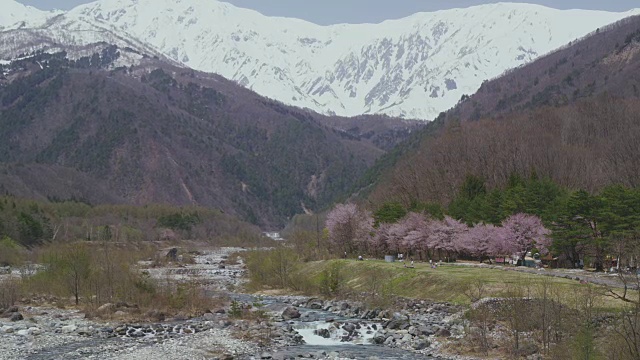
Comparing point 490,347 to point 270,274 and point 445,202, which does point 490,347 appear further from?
point 445,202

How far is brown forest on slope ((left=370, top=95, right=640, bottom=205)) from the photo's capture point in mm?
146625

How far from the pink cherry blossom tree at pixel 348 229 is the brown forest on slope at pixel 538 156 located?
20276mm

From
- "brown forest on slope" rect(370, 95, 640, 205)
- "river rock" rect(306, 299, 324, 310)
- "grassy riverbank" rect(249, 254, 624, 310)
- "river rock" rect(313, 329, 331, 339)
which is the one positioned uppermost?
"brown forest on slope" rect(370, 95, 640, 205)

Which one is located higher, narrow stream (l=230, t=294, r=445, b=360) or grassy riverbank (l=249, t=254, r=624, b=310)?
grassy riverbank (l=249, t=254, r=624, b=310)

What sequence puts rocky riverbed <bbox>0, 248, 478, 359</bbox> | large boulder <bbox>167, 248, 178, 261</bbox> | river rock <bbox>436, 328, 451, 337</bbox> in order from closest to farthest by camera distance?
rocky riverbed <bbox>0, 248, 478, 359</bbox> < river rock <bbox>436, 328, 451, 337</bbox> < large boulder <bbox>167, 248, 178, 261</bbox>

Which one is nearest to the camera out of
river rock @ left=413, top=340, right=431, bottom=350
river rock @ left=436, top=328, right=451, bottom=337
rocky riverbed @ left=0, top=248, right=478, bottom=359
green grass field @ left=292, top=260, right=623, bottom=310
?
rocky riverbed @ left=0, top=248, right=478, bottom=359

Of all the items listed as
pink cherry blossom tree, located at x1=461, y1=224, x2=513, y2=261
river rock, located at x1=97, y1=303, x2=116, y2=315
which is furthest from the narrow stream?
pink cherry blossom tree, located at x1=461, y1=224, x2=513, y2=261

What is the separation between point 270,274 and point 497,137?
99321 millimetres

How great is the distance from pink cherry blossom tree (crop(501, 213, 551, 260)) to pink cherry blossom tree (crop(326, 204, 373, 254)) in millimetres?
32755

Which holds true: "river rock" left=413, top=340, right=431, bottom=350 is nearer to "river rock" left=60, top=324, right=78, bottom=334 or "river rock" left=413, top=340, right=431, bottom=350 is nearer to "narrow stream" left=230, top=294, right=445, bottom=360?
"narrow stream" left=230, top=294, right=445, bottom=360

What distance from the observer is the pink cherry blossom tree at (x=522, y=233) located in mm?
92125

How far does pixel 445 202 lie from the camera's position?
503 feet

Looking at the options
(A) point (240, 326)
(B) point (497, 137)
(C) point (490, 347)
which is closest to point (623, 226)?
(C) point (490, 347)

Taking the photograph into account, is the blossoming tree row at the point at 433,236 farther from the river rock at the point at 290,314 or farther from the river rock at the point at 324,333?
the river rock at the point at 324,333
